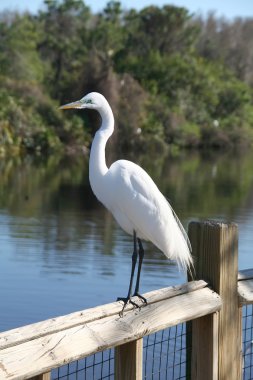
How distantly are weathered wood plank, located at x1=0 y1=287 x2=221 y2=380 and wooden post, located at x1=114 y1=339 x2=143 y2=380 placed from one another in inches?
3.2

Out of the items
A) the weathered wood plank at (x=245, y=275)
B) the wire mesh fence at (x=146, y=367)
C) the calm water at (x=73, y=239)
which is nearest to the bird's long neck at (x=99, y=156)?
the weathered wood plank at (x=245, y=275)

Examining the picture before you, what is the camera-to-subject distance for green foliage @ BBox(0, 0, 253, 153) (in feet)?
135

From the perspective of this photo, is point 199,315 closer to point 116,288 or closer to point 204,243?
point 204,243

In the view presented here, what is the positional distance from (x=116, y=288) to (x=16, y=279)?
1.28 meters

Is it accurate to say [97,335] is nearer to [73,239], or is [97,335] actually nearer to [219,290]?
[219,290]

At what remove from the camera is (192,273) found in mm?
3537

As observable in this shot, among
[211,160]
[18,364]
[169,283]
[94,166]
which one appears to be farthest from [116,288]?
[211,160]

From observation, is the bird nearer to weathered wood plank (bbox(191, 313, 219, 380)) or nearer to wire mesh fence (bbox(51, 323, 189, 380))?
weathered wood plank (bbox(191, 313, 219, 380))

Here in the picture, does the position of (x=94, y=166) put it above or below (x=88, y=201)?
above

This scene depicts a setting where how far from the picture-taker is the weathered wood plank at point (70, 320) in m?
2.35

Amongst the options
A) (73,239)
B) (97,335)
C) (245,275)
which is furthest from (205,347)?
(73,239)

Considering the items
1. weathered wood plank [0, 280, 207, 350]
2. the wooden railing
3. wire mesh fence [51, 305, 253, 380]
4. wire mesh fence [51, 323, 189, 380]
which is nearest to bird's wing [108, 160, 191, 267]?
the wooden railing

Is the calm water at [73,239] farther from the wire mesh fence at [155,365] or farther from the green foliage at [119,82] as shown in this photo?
the green foliage at [119,82]

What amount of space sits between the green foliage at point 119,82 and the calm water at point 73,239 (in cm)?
1424
